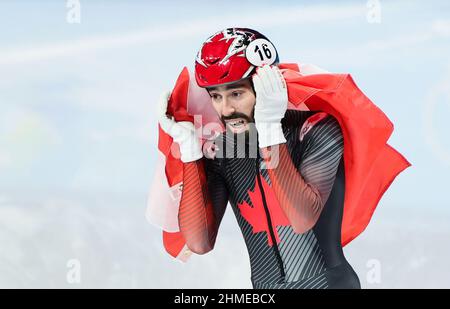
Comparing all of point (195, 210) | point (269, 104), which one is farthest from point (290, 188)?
point (195, 210)

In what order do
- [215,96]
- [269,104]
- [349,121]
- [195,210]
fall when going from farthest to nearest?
[195,210], [215,96], [349,121], [269,104]

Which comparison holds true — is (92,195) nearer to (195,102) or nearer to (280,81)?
(195,102)

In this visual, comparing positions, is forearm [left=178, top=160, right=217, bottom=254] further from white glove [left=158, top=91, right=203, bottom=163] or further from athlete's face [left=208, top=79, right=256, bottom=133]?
athlete's face [left=208, top=79, right=256, bottom=133]

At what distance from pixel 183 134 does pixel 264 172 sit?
36cm

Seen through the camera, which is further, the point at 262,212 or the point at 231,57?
the point at 262,212

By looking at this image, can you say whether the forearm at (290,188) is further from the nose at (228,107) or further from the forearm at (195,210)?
the forearm at (195,210)

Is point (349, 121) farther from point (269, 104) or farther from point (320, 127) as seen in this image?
point (269, 104)

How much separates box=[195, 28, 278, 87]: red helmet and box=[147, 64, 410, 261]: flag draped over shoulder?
0.14 metres

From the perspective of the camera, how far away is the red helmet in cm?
267

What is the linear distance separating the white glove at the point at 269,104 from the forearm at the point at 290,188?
39 millimetres

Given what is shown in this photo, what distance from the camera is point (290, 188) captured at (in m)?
→ 2.52

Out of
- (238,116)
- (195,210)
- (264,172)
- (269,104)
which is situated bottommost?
(195,210)

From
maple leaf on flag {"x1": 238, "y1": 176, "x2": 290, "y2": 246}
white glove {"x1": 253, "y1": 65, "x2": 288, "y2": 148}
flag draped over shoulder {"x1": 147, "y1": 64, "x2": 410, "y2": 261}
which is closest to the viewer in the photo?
white glove {"x1": 253, "y1": 65, "x2": 288, "y2": 148}

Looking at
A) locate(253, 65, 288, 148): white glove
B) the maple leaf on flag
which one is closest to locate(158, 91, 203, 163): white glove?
the maple leaf on flag
